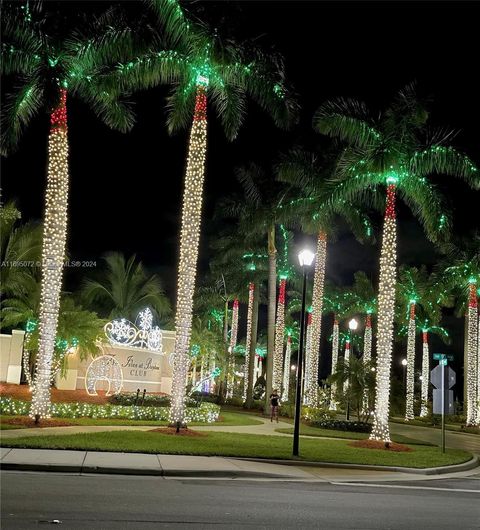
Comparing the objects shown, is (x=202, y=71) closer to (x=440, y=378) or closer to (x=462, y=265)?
(x=440, y=378)

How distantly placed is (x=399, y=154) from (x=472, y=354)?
2218 centimetres

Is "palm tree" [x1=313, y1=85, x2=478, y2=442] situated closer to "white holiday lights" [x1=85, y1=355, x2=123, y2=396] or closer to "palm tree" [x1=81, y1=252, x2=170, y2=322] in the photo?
"white holiday lights" [x1=85, y1=355, x2=123, y2=396]

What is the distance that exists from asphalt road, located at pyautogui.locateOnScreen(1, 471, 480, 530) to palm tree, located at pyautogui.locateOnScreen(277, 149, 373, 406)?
13.6 metres

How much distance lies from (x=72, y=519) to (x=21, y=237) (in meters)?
24.8

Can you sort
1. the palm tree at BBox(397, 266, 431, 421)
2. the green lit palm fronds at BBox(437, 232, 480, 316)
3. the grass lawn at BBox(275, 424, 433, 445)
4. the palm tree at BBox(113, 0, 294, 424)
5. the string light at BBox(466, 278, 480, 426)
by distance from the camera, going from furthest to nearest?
1. the palm tree at BBox(397, 266, 431, 421)
2. the string light at BBox(466, 278, 480, 426)
3. the green lit palm fronds at BBox(437, 232, 480, 316)
4. the grass lawn at BBox(275, 424, 433, 445)
5. the palm tree at BBox(113, 0, 294, 424)

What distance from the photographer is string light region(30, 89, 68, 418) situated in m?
20.4

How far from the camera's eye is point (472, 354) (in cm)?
4125

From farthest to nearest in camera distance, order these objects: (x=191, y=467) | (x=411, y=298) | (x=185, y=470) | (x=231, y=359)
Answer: (x=231, y=359)
(x=411, y=298)
(x=191, y=467)
(x=185, y=470)

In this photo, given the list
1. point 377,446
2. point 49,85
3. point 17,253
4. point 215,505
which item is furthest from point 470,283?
point 215,505

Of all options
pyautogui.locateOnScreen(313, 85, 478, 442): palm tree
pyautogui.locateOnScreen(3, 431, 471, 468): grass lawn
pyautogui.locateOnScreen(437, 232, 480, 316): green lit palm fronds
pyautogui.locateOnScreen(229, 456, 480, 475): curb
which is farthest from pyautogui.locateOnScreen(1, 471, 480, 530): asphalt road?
pyautogui.locateOnScreen(437, 232, 480, 316): green lit palm fronds

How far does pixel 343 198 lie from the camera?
24.4m

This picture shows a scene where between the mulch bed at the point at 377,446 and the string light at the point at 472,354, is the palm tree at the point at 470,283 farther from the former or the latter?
the mulch bed at the point at 377,446

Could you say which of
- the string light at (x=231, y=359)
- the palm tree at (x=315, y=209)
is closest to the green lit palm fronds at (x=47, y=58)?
the palm tree at (x=315, y=209)

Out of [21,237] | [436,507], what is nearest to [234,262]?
[21,237]
